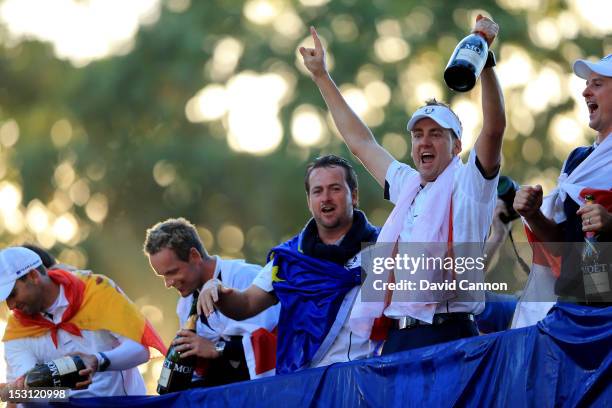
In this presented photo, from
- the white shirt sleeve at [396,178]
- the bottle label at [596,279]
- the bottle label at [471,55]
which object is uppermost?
the bottle label at [471,55]

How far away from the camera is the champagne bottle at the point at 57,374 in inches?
309

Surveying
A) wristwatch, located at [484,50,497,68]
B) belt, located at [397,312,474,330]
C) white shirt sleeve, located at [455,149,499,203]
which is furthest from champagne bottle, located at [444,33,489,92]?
belt, located at [397,312,474,330]

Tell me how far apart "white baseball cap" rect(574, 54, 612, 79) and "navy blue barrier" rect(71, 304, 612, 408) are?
1070 mm

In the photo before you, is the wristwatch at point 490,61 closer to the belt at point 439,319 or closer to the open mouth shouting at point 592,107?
the open mouth shouting at point 592,107

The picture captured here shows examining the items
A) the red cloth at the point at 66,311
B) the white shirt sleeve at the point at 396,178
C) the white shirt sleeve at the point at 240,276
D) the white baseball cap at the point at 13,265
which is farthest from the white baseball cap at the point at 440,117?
the white baseball cap at the point at 13,265

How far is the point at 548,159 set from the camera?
19.2m

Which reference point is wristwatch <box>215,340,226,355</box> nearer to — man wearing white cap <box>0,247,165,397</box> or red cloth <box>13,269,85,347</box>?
man wearing white cap <box>0,247,165,397</box>

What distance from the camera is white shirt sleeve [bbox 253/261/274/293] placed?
756 cm

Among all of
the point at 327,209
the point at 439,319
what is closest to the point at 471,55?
the point at 439,319

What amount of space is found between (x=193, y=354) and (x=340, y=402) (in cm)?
132

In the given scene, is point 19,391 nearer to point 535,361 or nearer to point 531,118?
point 535,361

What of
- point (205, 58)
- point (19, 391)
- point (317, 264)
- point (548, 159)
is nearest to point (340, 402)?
point (317, 264)

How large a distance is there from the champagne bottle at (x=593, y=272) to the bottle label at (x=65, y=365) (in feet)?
9.82

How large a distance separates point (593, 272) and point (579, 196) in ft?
1.23
